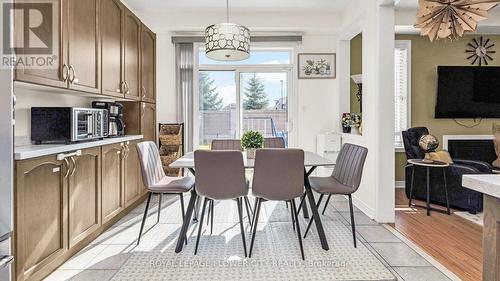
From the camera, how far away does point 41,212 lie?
1951 mm

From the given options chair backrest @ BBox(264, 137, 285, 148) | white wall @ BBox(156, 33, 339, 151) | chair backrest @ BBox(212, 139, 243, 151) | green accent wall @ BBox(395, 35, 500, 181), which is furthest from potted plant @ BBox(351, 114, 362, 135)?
chair backrest @ BBox(212, 139, 243, 151)

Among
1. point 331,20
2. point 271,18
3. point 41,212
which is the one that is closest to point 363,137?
point 331,20

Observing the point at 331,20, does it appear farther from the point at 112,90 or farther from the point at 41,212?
the point at 41,212

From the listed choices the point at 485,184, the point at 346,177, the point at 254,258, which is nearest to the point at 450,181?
the point at 346,177

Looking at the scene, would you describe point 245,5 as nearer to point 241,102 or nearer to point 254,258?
point 241,102

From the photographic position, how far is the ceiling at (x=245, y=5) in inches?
164

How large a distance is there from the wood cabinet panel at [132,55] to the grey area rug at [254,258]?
1.69 metres

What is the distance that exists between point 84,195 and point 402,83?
4.95 m

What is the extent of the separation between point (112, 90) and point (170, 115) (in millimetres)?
1738

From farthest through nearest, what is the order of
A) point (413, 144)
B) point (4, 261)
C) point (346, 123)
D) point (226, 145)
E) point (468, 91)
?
1. point (468, 91)
2. point (346, 123)
3. point (413, 144)
4. point (226, 145)
5. point (4, 261)

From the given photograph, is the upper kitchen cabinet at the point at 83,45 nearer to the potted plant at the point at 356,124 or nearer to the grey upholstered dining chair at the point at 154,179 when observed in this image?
the grey upholstered dining chair at the point at 154,179

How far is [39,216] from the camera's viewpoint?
1.93 m

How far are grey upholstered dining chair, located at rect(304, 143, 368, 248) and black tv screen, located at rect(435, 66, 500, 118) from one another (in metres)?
3.05

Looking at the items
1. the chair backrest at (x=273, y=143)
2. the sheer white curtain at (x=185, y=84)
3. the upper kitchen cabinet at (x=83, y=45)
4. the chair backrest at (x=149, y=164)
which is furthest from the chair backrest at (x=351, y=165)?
the sheer white curtain at (x=185, y=84)
